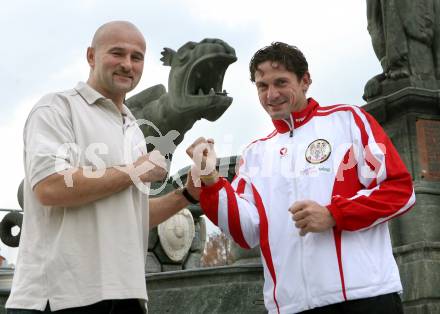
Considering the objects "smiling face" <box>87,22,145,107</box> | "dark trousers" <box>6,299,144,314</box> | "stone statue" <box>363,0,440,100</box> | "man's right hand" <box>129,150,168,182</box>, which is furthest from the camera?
"stone statue" <box>363,0,440,100</box>

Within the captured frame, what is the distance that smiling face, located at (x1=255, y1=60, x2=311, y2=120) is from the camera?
107 inches

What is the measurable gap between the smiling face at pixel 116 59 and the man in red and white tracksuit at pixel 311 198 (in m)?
0.40

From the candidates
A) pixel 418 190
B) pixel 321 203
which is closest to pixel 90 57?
pixel 321 203

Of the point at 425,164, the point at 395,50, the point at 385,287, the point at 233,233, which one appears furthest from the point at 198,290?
the point at 395,50

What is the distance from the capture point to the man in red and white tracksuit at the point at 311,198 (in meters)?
2.43

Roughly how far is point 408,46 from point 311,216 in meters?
5.20

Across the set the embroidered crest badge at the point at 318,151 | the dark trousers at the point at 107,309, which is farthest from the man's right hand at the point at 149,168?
the embroidered crest badge at the point at 318,151

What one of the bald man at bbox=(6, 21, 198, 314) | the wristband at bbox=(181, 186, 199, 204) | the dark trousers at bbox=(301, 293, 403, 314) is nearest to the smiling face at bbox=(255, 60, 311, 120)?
the wristband at bbox=(181, 186, 199, 204)

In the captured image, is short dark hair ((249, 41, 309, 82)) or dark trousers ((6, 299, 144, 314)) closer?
dark trousers ((6, 299, 144, 314))

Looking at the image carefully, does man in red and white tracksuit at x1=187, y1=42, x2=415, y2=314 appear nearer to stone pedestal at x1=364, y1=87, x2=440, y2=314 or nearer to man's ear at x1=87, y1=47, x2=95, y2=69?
man's ear at x1=87, y1=47, x2=95, y2=69

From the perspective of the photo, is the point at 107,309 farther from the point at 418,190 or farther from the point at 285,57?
the point at 418,190

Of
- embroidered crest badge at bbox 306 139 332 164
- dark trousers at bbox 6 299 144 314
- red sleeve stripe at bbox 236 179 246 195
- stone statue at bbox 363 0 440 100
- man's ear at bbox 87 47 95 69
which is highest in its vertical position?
stone statue at bbox 363 0 440 100

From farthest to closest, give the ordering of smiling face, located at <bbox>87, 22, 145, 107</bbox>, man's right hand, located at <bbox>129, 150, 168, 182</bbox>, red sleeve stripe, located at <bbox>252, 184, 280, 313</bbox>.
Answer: red sleeve stripe, located at <bbox>252, 184, 280, 313</bbox> → smiling face, located at <bbox>87, 22, 145, 107</bbox> → man's right hand, located at <bbox>129, 150, 168, 182</bbox>

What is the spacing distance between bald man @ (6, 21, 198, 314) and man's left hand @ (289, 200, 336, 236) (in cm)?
48
